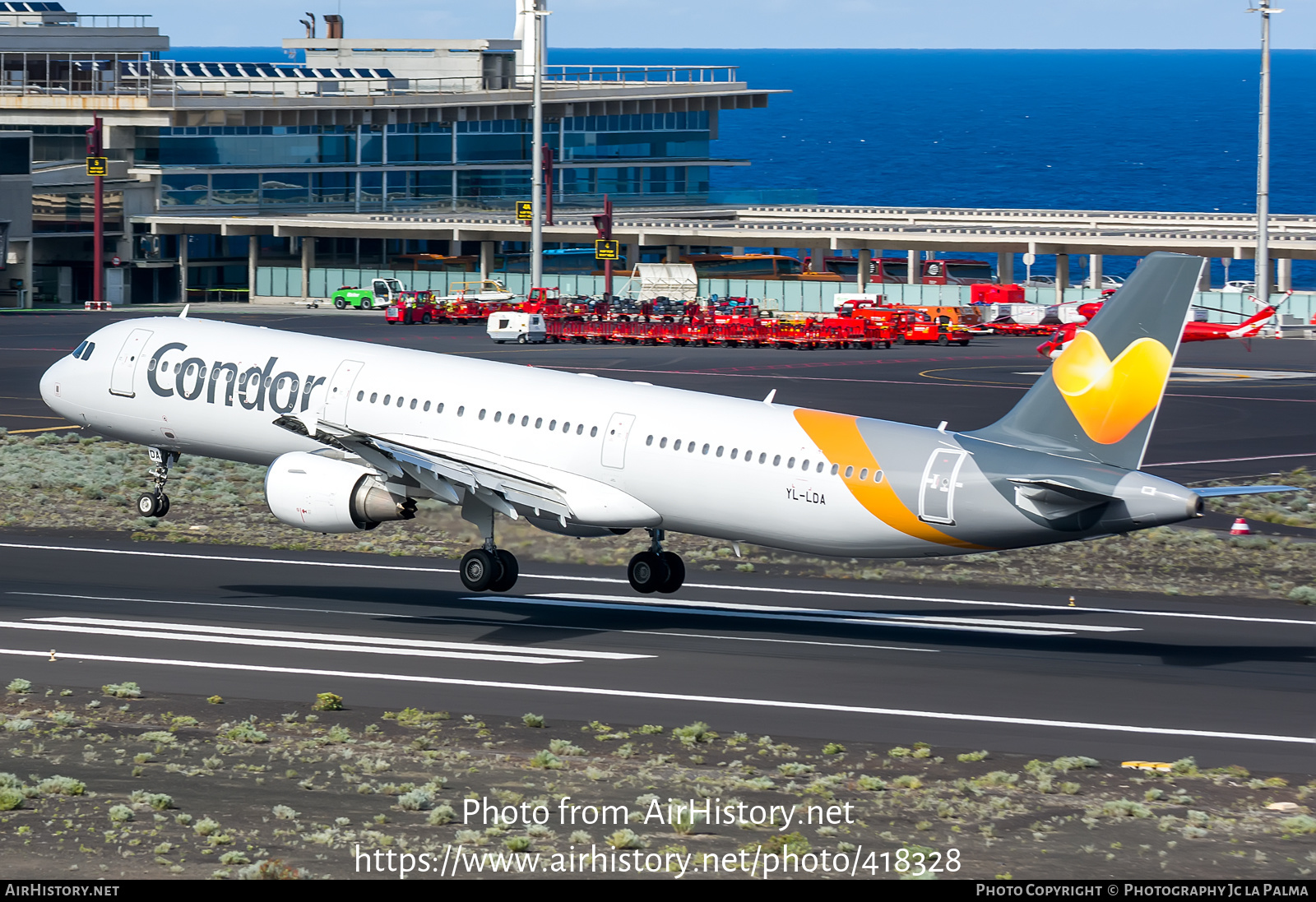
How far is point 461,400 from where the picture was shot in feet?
126

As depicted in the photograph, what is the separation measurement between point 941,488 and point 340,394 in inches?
552

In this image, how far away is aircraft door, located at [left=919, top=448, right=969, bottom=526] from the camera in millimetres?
32750

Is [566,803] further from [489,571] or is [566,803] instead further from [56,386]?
[56,386]

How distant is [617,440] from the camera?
36.6 metres

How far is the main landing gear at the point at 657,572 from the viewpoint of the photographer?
38.8m

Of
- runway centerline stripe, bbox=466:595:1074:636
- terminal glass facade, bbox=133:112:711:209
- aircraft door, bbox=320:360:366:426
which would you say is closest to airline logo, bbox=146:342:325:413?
aircraft door, bbox=320:360:366:426

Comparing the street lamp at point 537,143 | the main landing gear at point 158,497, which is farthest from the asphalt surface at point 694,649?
the street lamp at point 537,143

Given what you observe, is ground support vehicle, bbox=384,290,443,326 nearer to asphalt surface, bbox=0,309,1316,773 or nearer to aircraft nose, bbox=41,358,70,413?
asphalt surface, bbox=0,309,1316,773

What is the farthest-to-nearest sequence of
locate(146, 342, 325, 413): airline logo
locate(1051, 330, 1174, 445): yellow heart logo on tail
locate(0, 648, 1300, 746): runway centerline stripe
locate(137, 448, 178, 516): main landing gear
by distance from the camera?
locate(137, 448, 178, 516): main landing gear → locate(146, 342, 325, 413): airline logo → locate(1051, 330, 1174, 445): yellow heart logo on tail → locate(0, 648, 1300, 746): runway centerline stripe

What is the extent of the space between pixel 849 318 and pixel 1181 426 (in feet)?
128

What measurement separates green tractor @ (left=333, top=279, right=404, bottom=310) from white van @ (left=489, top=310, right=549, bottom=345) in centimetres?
2813

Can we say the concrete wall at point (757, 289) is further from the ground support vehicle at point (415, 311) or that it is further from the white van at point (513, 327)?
the white van at point (513, 327)

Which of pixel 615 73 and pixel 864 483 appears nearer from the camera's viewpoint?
pixel 864 483

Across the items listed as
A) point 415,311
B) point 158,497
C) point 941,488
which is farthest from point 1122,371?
point 415,311
